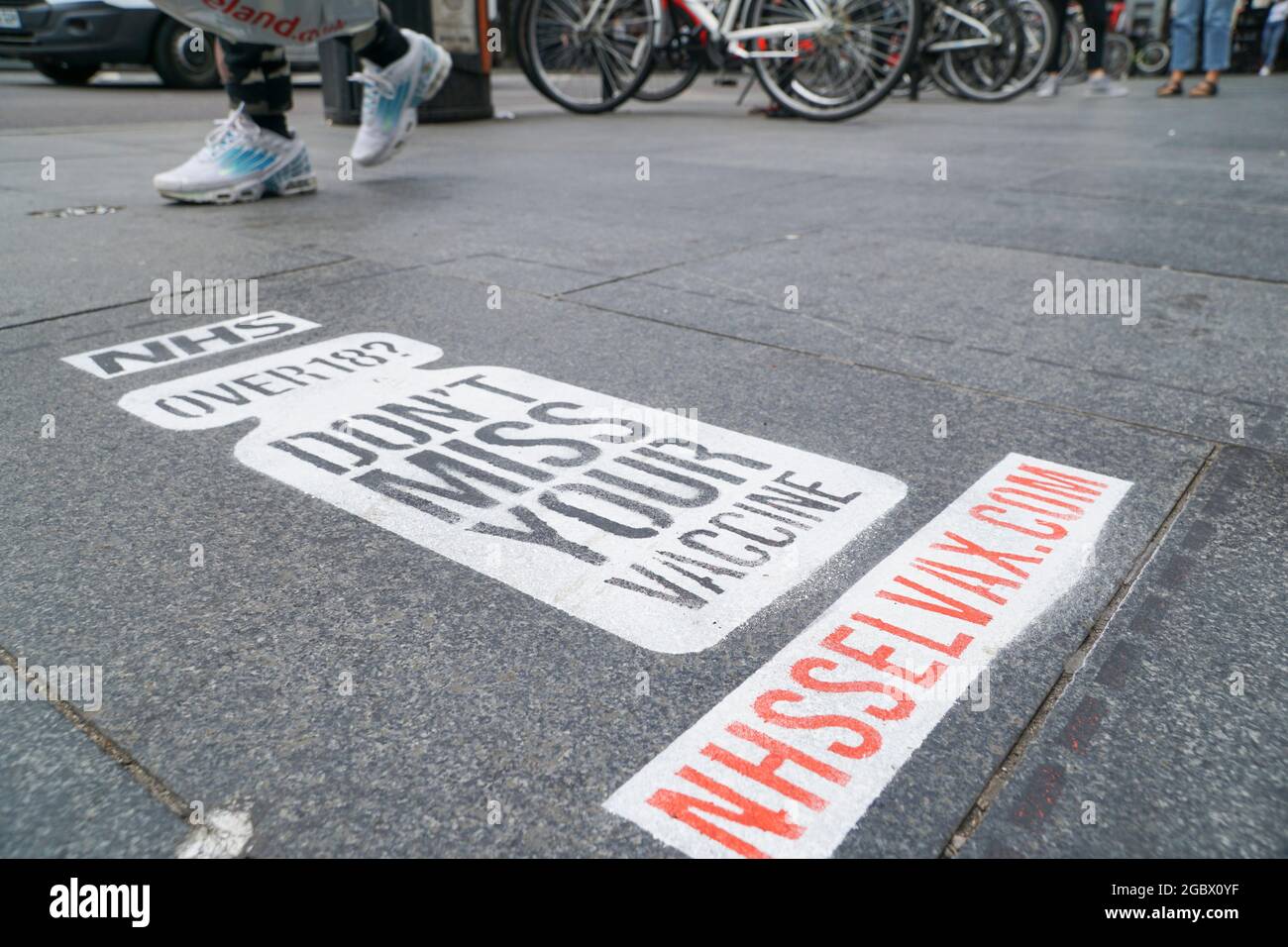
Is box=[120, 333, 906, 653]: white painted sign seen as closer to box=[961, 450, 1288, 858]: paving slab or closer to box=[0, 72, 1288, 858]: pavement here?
box=[0, 72, 1288, 858]: pavement

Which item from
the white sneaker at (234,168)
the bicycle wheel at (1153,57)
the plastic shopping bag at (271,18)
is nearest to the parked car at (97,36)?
the white sneaker at (234,168)

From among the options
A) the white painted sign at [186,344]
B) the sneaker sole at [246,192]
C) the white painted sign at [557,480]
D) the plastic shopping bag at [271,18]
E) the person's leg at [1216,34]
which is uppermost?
the person's leg at [1216,34]

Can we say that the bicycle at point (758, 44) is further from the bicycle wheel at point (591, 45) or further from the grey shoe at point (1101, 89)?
the grey shoe at point (1101, 89)

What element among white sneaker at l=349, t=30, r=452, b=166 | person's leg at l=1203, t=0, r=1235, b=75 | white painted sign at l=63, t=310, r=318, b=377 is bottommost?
white painted sign at l=63, t=310, r=318, b=377

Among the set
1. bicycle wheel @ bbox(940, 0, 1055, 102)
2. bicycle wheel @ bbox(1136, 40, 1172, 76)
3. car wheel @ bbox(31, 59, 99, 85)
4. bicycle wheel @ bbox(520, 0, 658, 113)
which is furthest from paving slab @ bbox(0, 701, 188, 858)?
bicycle wheel @ bbox(1136, 40, 1172, 76)

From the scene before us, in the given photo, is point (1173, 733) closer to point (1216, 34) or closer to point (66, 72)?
point (1216, 34)

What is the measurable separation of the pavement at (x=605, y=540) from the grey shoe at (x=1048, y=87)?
7.80m

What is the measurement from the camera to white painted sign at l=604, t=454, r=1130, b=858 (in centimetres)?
116

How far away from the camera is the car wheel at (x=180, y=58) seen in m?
11.1

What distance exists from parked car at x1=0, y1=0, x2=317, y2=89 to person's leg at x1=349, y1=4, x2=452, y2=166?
6825 mm

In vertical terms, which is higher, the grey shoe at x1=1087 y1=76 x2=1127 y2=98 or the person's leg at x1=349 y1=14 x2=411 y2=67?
the grey shoe at x1=1087 y1=76 x2=1127 y2=98

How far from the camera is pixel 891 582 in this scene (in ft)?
5.35
